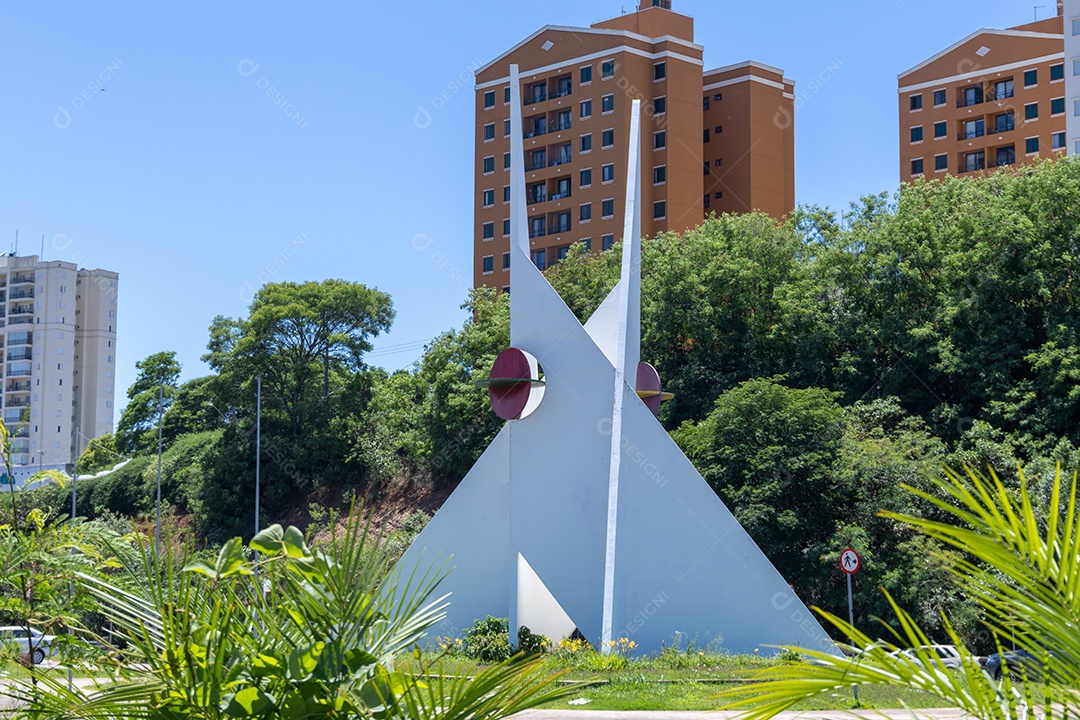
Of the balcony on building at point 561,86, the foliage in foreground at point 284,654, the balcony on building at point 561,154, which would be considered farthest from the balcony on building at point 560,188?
the foliage in foreground at point 284,654

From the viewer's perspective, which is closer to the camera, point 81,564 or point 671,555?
point 81,564

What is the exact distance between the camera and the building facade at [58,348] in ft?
318

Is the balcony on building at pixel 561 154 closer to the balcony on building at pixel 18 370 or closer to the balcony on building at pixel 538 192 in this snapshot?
the balcony on building at pixel 538 192

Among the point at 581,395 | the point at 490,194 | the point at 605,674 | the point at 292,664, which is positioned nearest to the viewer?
the point at 292,664

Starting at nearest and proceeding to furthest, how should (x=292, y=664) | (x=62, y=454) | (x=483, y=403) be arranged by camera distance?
1. (x=292, y=664)
2. (x=483, y=403)
3. (x=62, y=454)

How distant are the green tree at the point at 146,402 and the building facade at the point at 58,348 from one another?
2838 cm

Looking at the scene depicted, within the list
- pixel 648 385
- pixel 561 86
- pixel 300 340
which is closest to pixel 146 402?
pixel 300 340

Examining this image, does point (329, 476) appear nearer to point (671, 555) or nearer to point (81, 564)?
point (671, 555)

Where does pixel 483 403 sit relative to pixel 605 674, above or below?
above

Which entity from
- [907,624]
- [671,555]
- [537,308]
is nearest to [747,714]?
[907,624]

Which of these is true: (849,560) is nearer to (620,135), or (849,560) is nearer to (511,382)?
(511,382)

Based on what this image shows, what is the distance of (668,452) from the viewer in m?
21.1

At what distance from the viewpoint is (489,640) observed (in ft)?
69.5

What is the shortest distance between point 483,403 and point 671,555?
865 inches
